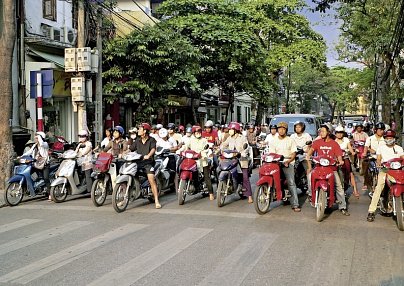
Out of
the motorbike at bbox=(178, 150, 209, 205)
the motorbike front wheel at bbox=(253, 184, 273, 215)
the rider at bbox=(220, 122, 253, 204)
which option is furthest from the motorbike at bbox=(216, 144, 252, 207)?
the motorbike front wheel at bbox=(253, 184, 273, 215)

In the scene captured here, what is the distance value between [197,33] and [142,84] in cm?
604

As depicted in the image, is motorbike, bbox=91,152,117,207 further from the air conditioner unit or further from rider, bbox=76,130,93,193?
the air conditioner unit

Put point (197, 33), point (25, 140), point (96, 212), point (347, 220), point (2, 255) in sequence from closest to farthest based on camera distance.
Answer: point (2, 255) < point (347, 220) < point (96, 212) < point (25, 140) < point (197, 33)

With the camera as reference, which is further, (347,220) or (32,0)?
(32,0)

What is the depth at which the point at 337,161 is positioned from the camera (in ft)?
27.3

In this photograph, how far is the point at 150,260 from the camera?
5.64 meters

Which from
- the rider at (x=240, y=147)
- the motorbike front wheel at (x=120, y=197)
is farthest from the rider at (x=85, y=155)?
the rider at (x=240, y=147)

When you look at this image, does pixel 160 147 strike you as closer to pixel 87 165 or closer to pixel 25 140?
pixel 87 165

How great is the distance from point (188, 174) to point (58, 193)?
3.02 meters

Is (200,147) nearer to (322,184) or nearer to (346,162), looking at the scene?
(346,162)

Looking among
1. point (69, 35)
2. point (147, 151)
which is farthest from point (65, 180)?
point (69, 35)

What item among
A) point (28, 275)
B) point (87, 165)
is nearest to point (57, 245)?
point (28, 275)

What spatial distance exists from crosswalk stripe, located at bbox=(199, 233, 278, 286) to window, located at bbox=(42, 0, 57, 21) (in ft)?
42.3

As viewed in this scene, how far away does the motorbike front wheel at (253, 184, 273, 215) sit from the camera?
846cm
